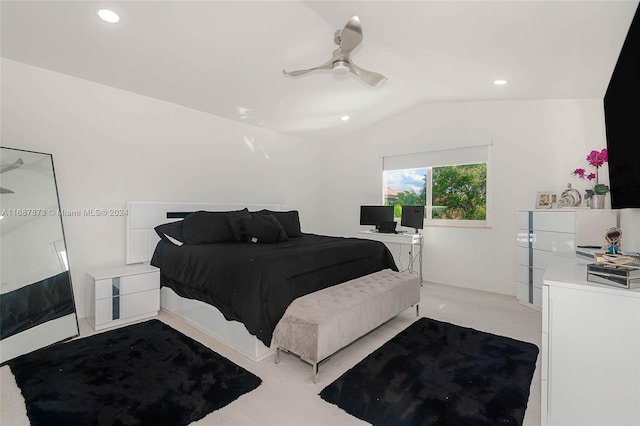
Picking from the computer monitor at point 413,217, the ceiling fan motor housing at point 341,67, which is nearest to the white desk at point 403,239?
the computer monitor at point 413,217

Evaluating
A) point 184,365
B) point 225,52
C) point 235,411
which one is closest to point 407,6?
point 225,52

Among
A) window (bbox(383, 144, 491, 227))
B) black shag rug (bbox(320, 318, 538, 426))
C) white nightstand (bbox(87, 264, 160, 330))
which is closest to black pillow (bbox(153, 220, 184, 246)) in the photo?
white nightstand (bbox(87, 264, 160, 330))

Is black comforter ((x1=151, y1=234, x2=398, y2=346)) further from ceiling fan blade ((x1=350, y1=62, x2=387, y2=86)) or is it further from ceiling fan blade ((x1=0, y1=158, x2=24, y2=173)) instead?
ceiling fan blade ((x1=350, y1=62, x2=387, y2=86))

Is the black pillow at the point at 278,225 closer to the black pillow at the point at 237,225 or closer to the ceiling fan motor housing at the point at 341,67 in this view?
the black pillow at the point at 237,225

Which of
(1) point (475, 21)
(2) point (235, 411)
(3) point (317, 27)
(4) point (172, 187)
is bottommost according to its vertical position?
(2) point (235, 411)

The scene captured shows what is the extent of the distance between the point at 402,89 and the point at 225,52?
231cm

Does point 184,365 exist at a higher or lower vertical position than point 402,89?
lower

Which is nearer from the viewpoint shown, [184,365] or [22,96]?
[184,365]

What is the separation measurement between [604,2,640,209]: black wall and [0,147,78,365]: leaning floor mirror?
4177 mm

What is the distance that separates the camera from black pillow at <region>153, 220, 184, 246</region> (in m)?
3.32

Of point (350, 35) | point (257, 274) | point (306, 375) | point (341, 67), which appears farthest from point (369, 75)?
point (306, 375)

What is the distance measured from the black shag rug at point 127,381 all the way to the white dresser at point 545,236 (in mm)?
3259

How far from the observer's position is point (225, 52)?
9.29 feet

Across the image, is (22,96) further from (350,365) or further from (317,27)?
(350,365)
